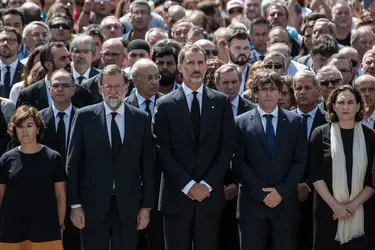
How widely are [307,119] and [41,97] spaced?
9.69 ft

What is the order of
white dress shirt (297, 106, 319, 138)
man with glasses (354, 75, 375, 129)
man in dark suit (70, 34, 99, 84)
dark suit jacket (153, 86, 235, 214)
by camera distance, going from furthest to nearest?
man in dark suit (70, 34, 99, 84)
man with glasses (354, 75, 375, 129)
white dress shirt (297, 106, 319, 138)
dark suit jacket (153, 86, 235, 214)

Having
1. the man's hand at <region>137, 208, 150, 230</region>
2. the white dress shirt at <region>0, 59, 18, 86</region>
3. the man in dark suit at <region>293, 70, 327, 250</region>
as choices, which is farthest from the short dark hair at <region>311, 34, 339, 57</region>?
the man's hand at <region>137, 208, 150, 230</region>

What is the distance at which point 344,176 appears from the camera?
9891 mm

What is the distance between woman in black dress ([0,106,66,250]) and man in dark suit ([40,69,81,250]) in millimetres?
680

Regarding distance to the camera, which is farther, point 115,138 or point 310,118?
Result: point 310,118

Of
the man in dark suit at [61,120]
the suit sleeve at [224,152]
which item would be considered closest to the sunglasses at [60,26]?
the man in dark suit at [61,120]

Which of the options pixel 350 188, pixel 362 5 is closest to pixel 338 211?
pixel 350 188

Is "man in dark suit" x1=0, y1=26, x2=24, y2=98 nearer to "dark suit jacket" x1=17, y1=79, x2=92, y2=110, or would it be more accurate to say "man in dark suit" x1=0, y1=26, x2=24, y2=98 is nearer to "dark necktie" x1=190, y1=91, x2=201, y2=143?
"dark suit jacket" x1=17, y1=79, x2=92, y2=110

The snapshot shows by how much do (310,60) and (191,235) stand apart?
4.42 meters

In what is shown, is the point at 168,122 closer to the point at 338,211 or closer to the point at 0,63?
the point at 338,211

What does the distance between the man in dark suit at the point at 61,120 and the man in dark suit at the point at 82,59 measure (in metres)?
1.79

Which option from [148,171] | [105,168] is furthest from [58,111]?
[148,171]

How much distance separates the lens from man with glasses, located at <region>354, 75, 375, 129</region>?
427 inches

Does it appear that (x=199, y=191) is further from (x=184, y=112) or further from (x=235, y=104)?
(x=235, y=104)
